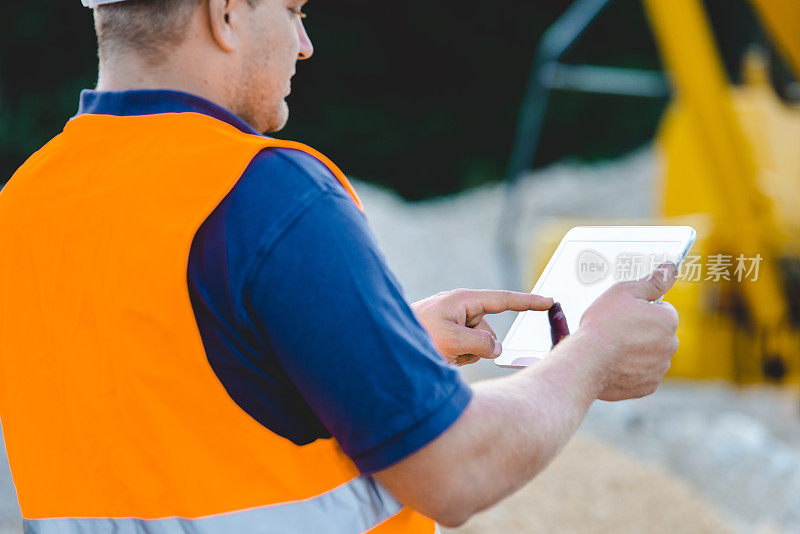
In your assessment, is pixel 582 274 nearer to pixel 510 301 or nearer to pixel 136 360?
pixel 510 301

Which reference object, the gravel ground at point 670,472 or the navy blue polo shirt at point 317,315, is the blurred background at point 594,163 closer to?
the gravel ground at point 670,472

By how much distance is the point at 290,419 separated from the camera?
975 mm

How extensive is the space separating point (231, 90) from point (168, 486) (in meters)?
0.46

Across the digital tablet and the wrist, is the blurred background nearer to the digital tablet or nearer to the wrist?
the digital tablet

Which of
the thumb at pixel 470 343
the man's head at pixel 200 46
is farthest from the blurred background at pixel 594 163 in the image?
the man's head at pixel 200 46

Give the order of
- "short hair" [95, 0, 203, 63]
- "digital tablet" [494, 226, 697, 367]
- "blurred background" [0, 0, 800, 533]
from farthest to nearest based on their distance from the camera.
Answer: "blurred background" [0, 0, 800, 533] → "digital tablet" [494, 226, 697, 367] → "short hair" [95, 0, 203, 63]

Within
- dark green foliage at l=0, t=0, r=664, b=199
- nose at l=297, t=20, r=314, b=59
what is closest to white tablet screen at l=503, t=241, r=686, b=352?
nose at l=297, t=20, r=314, b=59

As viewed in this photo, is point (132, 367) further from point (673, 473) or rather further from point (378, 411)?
point (673, 473)

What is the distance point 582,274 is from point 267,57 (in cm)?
57

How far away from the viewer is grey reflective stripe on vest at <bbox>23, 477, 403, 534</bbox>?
98 centimetres

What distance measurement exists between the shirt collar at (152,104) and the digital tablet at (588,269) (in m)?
0.52

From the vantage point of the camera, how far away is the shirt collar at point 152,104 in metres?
1.00

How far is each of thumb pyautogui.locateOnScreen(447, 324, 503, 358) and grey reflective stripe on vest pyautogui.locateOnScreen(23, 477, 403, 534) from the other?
0.33m

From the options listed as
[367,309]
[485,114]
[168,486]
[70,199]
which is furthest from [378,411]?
[485,114]
